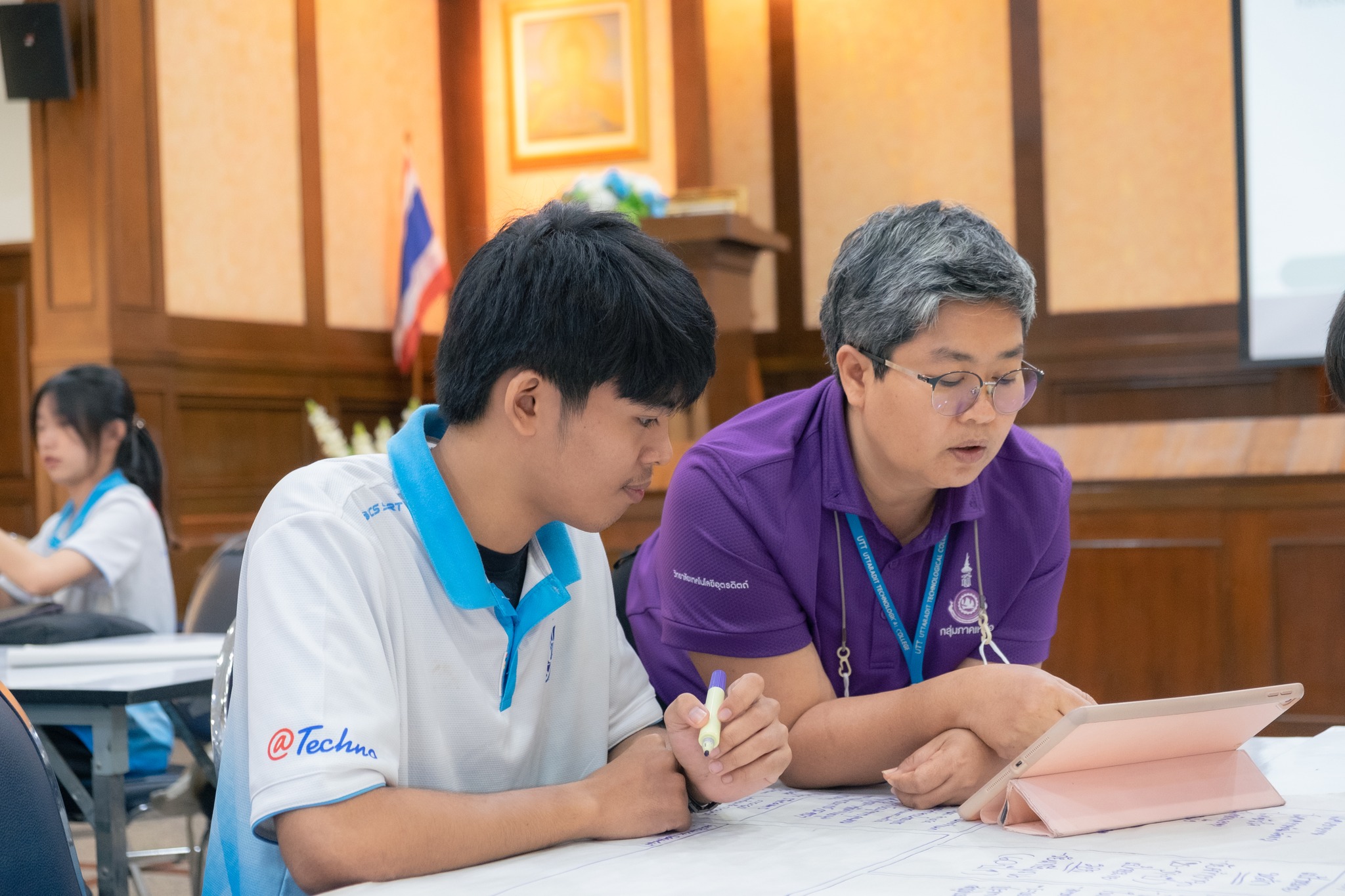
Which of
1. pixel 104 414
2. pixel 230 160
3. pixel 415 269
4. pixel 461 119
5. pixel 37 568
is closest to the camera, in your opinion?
pixel 37 568

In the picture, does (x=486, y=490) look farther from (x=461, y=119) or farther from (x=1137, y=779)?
(x=461, y=119)

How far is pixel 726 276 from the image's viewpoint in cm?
475

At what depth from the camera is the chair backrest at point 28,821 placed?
1088mm

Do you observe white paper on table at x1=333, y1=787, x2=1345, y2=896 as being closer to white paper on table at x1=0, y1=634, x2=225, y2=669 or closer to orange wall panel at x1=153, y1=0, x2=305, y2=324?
white paper on table at x1=0, y1=634, x2=225, y2=669

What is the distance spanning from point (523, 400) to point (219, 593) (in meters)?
1.88

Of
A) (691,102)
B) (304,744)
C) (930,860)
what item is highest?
(691,102)

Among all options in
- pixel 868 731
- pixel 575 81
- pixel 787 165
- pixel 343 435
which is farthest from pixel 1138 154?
pixel 868 731

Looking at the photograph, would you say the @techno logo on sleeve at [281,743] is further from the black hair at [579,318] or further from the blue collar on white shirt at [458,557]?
the black hair at [579,318]

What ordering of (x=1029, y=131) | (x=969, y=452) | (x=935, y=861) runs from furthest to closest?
(x=1029, y=131) < (x=969, y=452) < (x=935, y=861)

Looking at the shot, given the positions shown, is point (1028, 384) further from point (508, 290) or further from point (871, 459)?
point (508, 290)

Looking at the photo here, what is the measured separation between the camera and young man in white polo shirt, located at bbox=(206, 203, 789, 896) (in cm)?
104

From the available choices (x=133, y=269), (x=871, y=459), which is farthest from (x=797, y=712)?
(x=133, y=269)

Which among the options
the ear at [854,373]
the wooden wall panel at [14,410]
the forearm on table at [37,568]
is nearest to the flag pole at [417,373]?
the wooden wall panel at [14,410]

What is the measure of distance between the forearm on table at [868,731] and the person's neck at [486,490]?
365 mm
